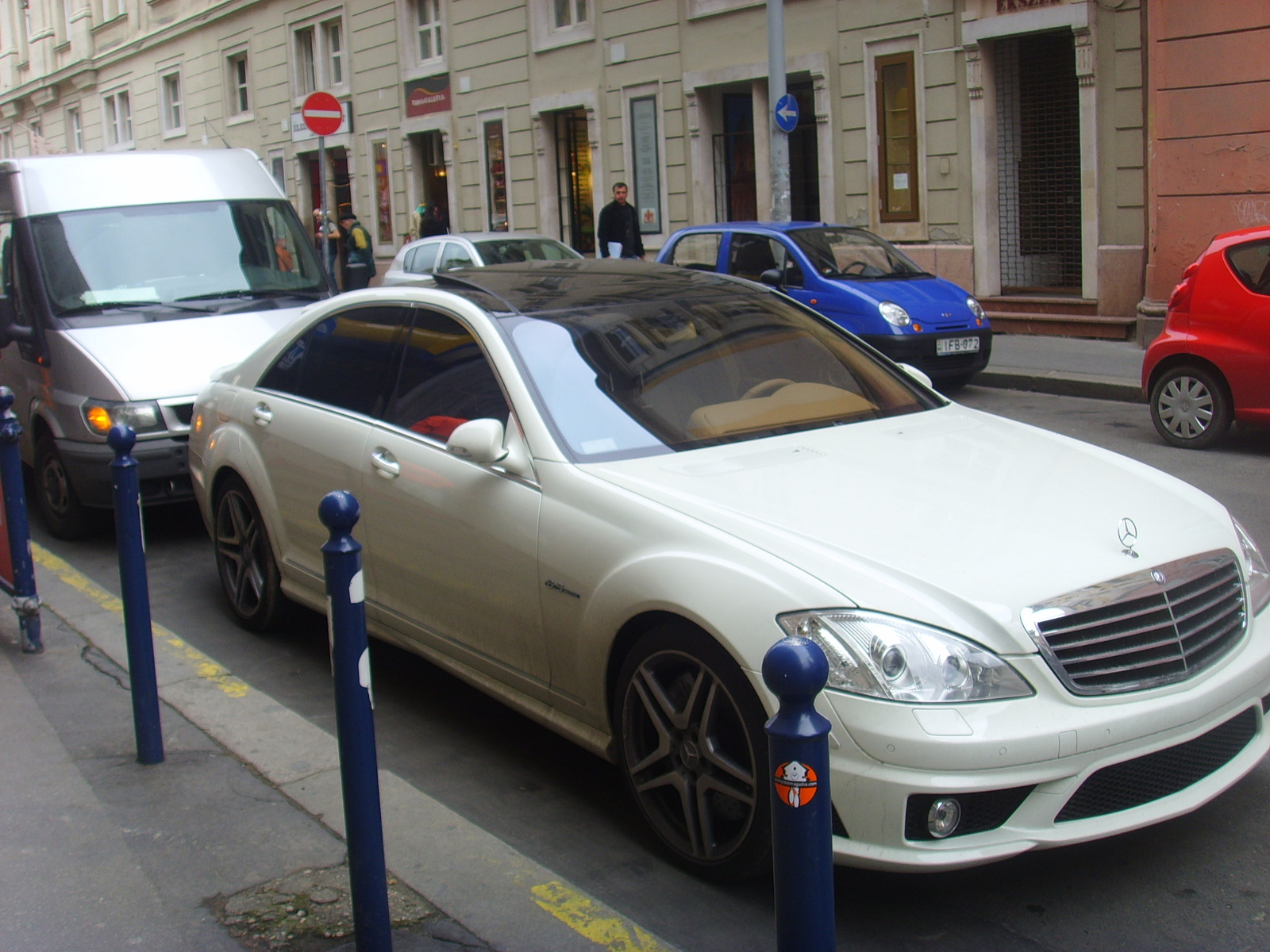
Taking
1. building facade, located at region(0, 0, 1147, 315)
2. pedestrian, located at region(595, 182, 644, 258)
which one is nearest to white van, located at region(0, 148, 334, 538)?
pedestrian, located at region(595, 182, 644, 258)

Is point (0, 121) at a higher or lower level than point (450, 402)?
higher

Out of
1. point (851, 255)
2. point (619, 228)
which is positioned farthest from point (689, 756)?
point (619, 228)

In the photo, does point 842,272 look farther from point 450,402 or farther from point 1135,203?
point 450,402

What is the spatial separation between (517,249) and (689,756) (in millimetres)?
13327

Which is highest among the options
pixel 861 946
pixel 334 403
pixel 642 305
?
pixel 642 305

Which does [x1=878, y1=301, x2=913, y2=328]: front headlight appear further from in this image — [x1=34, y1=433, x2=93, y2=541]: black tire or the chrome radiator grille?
the chrome radiator grille

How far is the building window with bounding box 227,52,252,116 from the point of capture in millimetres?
33906

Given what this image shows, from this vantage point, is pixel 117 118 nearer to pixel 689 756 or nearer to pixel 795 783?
pixel 689 756

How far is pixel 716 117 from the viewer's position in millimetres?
20750

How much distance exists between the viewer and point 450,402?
14.7 ft

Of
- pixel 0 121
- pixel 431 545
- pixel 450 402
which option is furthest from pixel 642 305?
pixel 0 121

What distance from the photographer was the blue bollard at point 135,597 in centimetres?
412

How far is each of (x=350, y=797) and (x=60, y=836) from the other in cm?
125

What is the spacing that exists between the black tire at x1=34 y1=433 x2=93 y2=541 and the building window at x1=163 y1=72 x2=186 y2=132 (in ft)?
105
